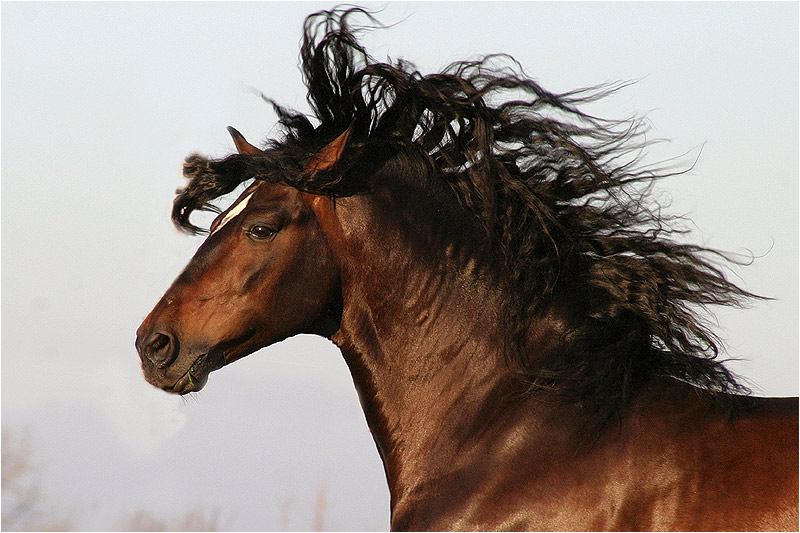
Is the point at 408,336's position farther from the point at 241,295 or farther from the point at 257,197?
the point at 257,197

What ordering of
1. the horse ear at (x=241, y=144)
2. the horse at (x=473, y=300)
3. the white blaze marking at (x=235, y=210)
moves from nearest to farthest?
the horse at (x=473, y=300) < the white blaze marking at (x=235, y=210) < the horse ear at (x=241, y=144)

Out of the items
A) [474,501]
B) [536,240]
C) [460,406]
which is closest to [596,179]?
[536,240]

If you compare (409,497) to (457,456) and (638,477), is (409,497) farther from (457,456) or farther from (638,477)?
(638,477)

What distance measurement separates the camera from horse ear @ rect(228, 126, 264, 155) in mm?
5345

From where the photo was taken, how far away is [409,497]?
4.51 meters

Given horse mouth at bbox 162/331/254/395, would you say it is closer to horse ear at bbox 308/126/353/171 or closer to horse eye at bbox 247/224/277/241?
horse eye at bbox 247/224/277/241

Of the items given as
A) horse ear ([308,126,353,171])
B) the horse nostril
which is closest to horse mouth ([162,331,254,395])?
the horse nostril

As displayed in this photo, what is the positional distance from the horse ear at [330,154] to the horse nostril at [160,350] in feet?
3.65

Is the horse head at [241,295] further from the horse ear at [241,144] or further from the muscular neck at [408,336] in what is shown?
the horse ear at [241,144]

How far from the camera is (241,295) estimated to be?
15.4 ft

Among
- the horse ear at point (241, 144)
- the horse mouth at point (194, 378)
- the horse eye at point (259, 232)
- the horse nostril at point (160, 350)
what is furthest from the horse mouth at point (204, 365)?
the horse ear at point (241, 144)

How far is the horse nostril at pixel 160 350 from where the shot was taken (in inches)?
185

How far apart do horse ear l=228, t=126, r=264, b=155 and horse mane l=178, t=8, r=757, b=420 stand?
0.65 ft

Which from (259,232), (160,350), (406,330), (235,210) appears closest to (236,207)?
(235,210)
